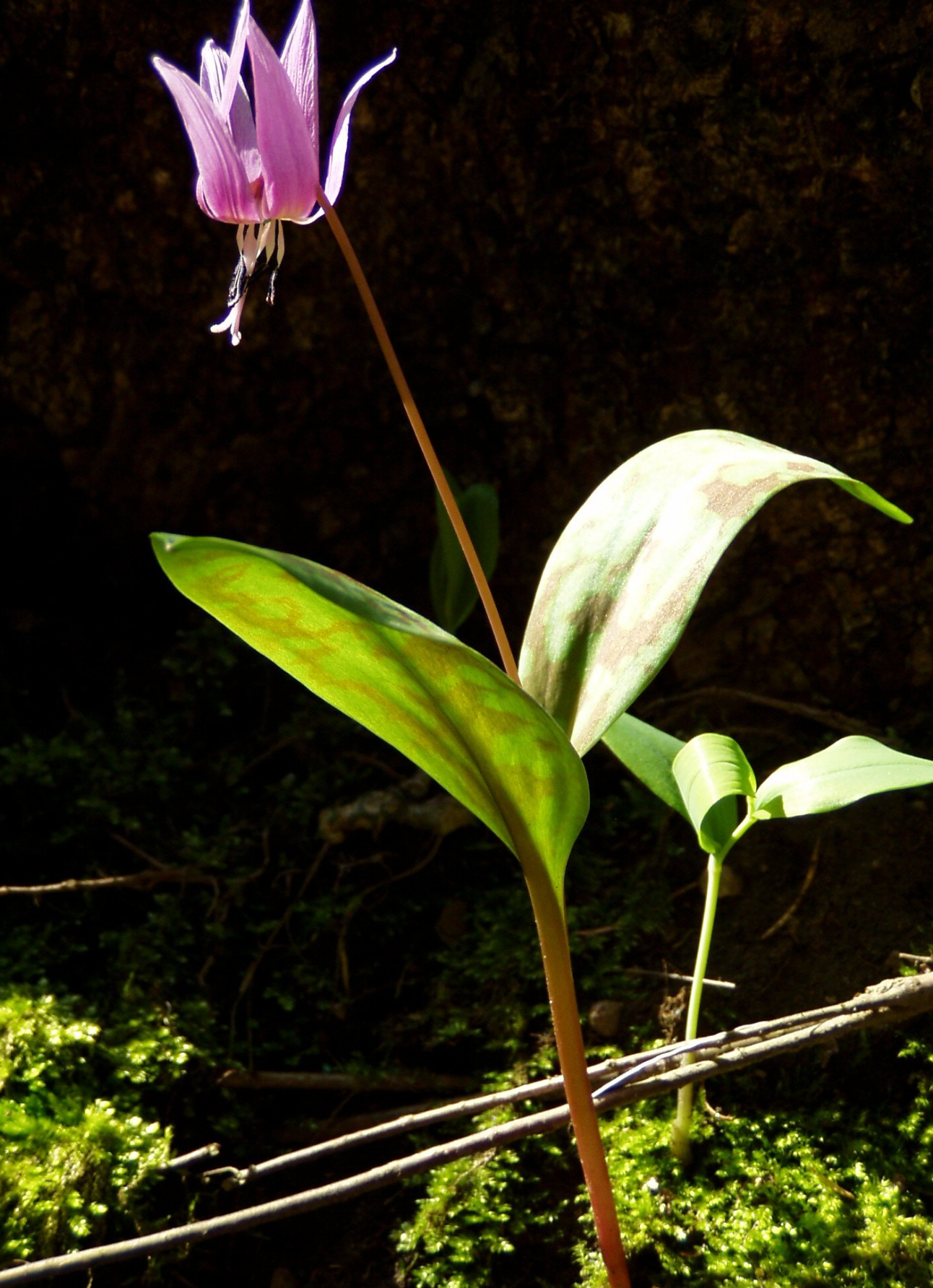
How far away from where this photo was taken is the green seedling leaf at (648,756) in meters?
1.10

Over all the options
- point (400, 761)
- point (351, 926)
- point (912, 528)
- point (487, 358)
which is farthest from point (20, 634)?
point (912, 528)

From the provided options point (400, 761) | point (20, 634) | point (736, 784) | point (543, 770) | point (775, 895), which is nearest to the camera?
point (543, 770)

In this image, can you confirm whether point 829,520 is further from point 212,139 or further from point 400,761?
point 212,139

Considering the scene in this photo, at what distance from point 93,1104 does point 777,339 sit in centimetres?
141

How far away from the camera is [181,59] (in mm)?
1602

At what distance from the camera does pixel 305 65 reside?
0.89 meters

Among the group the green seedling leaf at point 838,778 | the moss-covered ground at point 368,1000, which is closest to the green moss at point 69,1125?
the moss-covered ground at point 368,1000

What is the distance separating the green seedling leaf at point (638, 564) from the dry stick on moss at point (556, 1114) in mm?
329

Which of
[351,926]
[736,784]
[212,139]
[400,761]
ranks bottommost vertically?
[351,926]

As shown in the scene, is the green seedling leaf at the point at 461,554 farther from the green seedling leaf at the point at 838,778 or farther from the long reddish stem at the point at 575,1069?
the long reddish stem at the point at 575,1069

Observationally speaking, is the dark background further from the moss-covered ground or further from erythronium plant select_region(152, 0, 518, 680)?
erythronium plant select_region(152, 0, 518, 680)

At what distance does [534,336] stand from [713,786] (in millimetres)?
1003

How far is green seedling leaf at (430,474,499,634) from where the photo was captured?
1617 mm

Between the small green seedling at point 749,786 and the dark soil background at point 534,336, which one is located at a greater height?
the dark soil background at point 534,336
